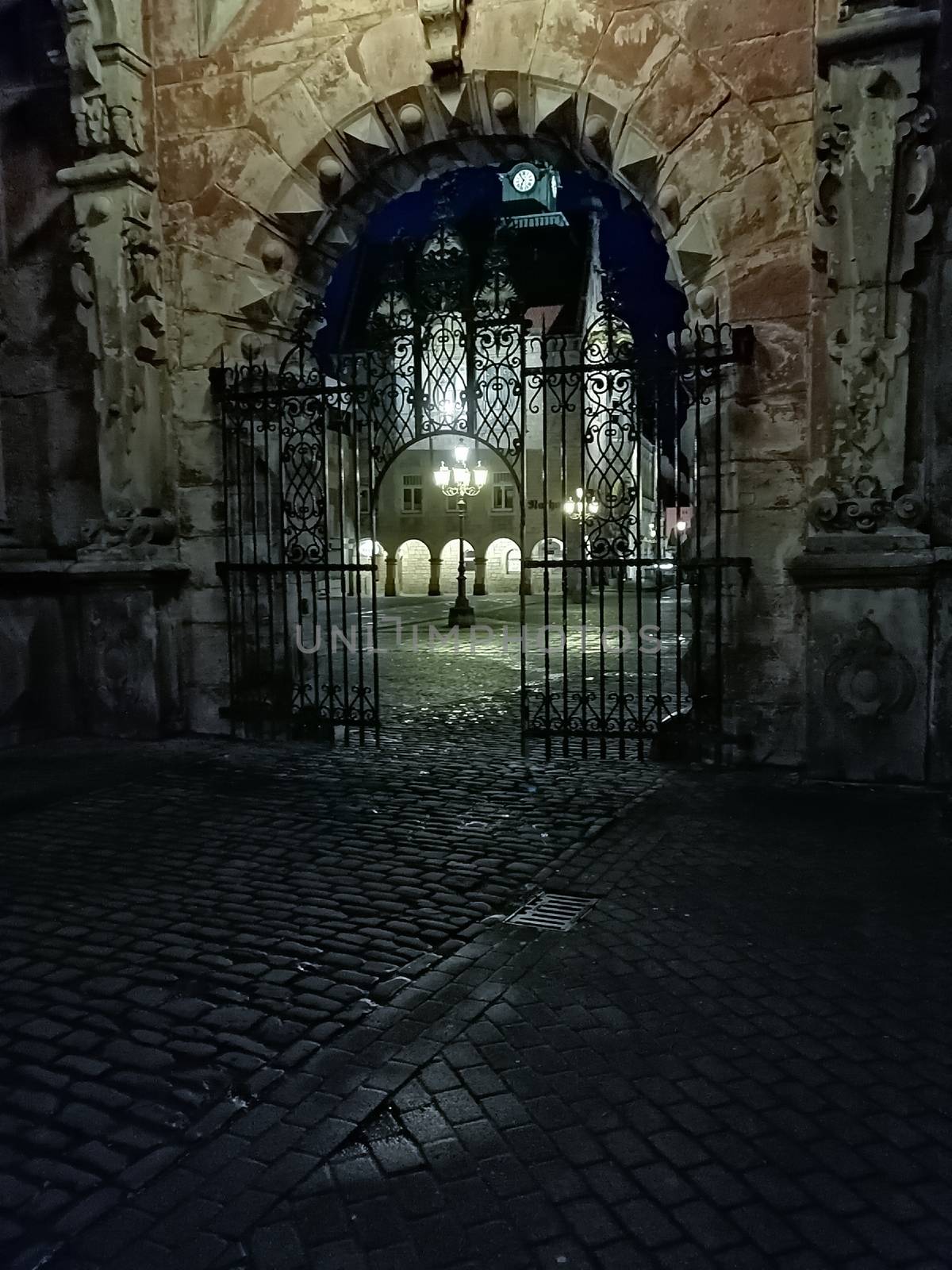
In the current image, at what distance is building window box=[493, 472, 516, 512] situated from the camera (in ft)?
141

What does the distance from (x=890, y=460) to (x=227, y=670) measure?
17.4 ft

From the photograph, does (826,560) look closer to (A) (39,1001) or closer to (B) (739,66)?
(B) (739,66)

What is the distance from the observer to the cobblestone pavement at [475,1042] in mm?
2188

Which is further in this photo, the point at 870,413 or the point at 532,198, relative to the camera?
the point at 532,198

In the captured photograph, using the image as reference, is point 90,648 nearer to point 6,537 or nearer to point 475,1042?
point 6,537

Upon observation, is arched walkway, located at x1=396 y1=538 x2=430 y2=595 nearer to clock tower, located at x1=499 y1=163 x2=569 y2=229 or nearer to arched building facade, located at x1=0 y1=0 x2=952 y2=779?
clock tower, located at x1=499 y1=163 x2=569 y2=229

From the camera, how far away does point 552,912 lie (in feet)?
13.5

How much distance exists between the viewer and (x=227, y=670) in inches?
316

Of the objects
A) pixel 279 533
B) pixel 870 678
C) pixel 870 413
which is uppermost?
pixel 870 413

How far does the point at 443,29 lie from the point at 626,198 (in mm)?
1790

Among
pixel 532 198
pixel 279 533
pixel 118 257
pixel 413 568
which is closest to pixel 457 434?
pixel 279 533

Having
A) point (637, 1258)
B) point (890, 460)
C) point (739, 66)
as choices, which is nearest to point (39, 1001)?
point (637, 1258)

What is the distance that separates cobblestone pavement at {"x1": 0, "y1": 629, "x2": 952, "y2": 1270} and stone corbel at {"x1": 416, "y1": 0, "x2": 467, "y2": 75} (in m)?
5.44

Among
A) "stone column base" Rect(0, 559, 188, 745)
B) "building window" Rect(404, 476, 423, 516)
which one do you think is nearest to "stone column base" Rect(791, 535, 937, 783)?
"stone column base" Rect(0, 559, 188, 745)
